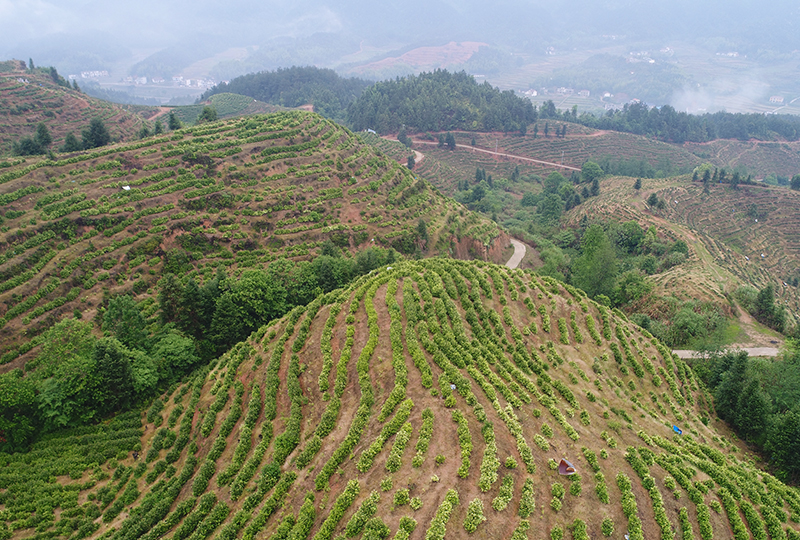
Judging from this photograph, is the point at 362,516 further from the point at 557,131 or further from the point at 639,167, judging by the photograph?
the point at 557,131

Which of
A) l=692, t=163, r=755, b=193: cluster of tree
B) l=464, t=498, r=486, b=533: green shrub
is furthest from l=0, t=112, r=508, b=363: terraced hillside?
l=692, t=163, r=755, b=193: cluster of tree

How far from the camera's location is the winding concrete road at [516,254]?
252 ft

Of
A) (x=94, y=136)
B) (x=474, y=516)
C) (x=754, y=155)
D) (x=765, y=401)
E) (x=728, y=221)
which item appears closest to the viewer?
(x=474, y=516)

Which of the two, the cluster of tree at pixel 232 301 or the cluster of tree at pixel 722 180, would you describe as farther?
the cluster of tree at pixel 722 180

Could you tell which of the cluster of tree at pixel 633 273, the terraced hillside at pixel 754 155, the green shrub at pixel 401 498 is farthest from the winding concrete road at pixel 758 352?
the terraced hillside at pixel 754 155

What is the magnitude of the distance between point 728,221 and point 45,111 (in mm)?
159880

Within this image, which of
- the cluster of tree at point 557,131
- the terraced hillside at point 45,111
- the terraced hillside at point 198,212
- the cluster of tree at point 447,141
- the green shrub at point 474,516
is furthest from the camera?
the cluster of tree at point 557,131

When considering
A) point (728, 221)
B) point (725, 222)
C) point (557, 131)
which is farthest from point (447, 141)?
point (728, 221)

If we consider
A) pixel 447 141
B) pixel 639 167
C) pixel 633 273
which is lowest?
pixel 633 273

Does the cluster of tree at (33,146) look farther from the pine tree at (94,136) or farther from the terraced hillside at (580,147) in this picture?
the terraced hillside at (580,147)

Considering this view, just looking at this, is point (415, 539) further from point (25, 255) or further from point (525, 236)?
point (525, 236)

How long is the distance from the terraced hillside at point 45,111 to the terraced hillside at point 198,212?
40468 millimetres

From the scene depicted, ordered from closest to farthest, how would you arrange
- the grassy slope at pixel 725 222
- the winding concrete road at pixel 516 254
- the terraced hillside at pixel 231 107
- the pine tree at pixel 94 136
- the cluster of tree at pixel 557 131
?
1. the pine tree at pixel 94 136
2. the winding concrete road at pixel 516 254
3. the grassy slope at pixel 725 222
4. the terraced hillside at pixel 231 107
5. the cluster of tree at pixel 557 131

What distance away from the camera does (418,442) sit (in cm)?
2056
